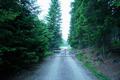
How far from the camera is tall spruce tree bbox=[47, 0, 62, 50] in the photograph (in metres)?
42.1

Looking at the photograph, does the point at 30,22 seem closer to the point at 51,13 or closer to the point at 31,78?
the point at 31,78

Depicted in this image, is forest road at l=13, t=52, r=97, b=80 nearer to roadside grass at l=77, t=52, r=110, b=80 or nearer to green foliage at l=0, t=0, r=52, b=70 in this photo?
roadside grass at l=77, t=52, r=110, b=80

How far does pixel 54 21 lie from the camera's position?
44.0 meters

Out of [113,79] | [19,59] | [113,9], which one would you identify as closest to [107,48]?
[113,9]

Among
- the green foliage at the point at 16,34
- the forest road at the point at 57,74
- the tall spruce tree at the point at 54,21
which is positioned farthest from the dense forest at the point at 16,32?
the tall spruce tree at the point at 54,21

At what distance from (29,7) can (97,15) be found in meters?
5.55

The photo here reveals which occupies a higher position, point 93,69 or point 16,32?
point 16,32

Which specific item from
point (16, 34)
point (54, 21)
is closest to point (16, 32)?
point (16, 34)

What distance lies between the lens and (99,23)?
1722cm

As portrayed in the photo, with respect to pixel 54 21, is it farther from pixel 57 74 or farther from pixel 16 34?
pixel 16 34

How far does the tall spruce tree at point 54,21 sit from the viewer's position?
42062mm

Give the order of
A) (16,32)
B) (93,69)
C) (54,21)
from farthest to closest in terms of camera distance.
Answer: (54,21), (93,69), (16,32)

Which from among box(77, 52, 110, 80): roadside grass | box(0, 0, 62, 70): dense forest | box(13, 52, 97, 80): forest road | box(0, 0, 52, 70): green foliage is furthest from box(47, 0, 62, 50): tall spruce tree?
box(0, 0, 52, 70): green foliage

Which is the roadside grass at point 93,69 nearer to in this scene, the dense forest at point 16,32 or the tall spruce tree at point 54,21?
the dense forest at point 16,32
